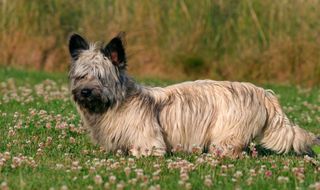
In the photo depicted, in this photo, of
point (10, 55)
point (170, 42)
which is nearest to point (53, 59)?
point (10, 55)

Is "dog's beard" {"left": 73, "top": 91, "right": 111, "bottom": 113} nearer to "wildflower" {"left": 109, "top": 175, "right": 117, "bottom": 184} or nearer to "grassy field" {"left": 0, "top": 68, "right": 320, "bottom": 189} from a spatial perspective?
"grassy field" {"left": 0, "top": 68, "right": 320, "bottom": 189}

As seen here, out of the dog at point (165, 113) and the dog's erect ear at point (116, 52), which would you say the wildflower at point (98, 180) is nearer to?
the dog at point (165, 113)

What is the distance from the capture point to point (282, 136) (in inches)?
416

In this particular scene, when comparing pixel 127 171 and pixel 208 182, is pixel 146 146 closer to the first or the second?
pixel 127 171

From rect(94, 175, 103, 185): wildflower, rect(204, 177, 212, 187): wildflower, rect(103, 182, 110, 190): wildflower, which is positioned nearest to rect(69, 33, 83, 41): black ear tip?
rect(94, 175, 103, 185): wildflower

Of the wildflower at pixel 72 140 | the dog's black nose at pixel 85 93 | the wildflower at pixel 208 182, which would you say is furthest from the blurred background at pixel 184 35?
the wildflower at pixel 208 182

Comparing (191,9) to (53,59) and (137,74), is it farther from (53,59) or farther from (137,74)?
(53,59)

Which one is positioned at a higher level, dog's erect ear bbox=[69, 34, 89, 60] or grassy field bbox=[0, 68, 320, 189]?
dog's erect ear bbox=[69, 34, 89, 60]

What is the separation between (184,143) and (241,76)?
1119 centimetres

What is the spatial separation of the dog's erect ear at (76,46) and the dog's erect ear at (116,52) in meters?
0.26

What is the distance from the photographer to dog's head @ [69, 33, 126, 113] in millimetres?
10180

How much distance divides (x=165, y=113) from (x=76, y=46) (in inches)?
50.4

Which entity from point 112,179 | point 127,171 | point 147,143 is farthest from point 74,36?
point 112,179

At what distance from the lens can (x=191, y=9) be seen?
22.3 metres
